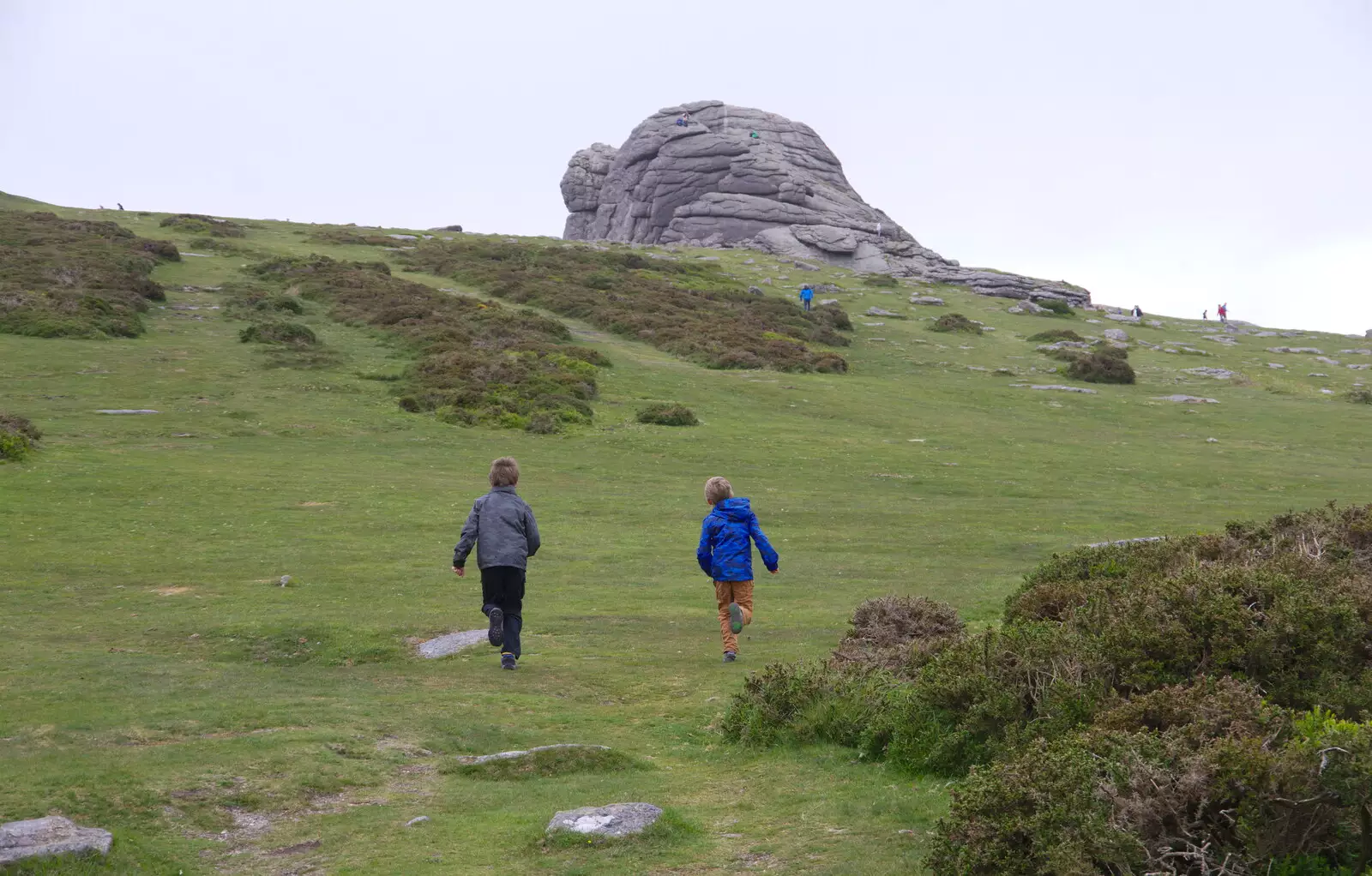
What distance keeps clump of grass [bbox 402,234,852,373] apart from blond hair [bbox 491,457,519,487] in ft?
126

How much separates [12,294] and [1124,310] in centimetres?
8778

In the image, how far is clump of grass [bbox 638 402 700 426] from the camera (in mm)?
39344

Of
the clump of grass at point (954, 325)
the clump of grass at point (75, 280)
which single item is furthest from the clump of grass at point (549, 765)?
the clump of grass at point (954, 325)

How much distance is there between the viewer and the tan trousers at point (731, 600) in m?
14.7

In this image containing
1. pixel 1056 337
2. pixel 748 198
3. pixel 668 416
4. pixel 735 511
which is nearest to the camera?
pixel 735 511

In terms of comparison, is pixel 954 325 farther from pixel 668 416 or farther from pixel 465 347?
pixel 668 416

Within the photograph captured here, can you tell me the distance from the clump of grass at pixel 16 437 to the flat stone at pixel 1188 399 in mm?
44239

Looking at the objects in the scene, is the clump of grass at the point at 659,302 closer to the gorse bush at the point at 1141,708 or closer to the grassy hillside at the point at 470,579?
the grassy hillside at the point at 470,579

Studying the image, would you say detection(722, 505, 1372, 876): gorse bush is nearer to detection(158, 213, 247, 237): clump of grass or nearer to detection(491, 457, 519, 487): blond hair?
detection(491, 457, 519, 487): blond hair

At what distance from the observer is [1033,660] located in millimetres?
9219

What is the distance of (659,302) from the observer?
222 ft

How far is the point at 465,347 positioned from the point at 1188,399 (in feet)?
106

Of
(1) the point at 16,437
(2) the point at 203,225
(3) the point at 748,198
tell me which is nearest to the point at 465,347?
(1) the point at 16,437

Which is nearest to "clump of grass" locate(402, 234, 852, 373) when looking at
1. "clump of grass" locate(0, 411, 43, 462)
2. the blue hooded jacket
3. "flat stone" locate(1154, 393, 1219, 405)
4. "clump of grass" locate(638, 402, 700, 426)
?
"clump of grass" locate(638, 402, 700, 426)
